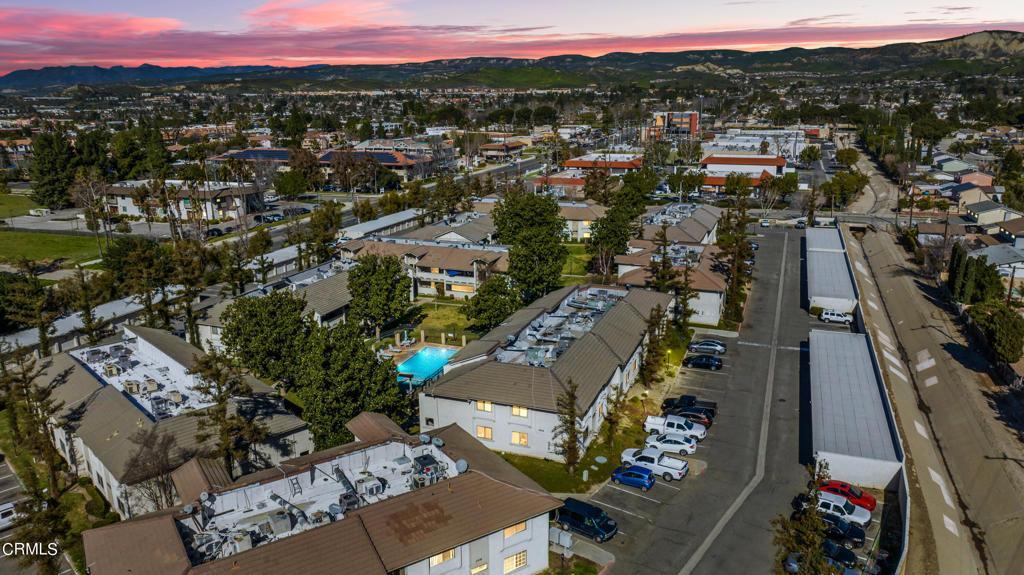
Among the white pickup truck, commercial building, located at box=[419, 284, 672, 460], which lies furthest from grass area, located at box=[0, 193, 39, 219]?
the white pickup truck

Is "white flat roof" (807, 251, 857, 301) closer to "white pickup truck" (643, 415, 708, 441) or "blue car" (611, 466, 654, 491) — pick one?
"white pickup truck" (643, 415, 708, 441)

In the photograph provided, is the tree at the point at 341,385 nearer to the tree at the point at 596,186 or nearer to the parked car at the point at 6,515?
the parked car at the point at 6,515

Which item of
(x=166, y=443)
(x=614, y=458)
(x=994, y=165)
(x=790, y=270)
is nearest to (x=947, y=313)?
(x=790, y=270)

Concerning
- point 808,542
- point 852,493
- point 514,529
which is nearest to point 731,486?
point 852,493

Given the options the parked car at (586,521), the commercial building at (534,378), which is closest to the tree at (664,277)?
the commercial building at (534,378)

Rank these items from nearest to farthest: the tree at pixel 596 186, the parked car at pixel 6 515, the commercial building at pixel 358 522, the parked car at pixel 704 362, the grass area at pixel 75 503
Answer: the commercial building at pixel 358 522 < the grass area at pixel 75 503 < the parked car at pixel 6 515 < the parked car at pixel 704 362 < the tree at pixel 596 186

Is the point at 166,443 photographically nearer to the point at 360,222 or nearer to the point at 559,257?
the point at 559,257

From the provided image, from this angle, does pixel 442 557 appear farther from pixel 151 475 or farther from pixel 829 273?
pixel 829 273

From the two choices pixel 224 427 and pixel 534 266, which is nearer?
pixel 224 427
